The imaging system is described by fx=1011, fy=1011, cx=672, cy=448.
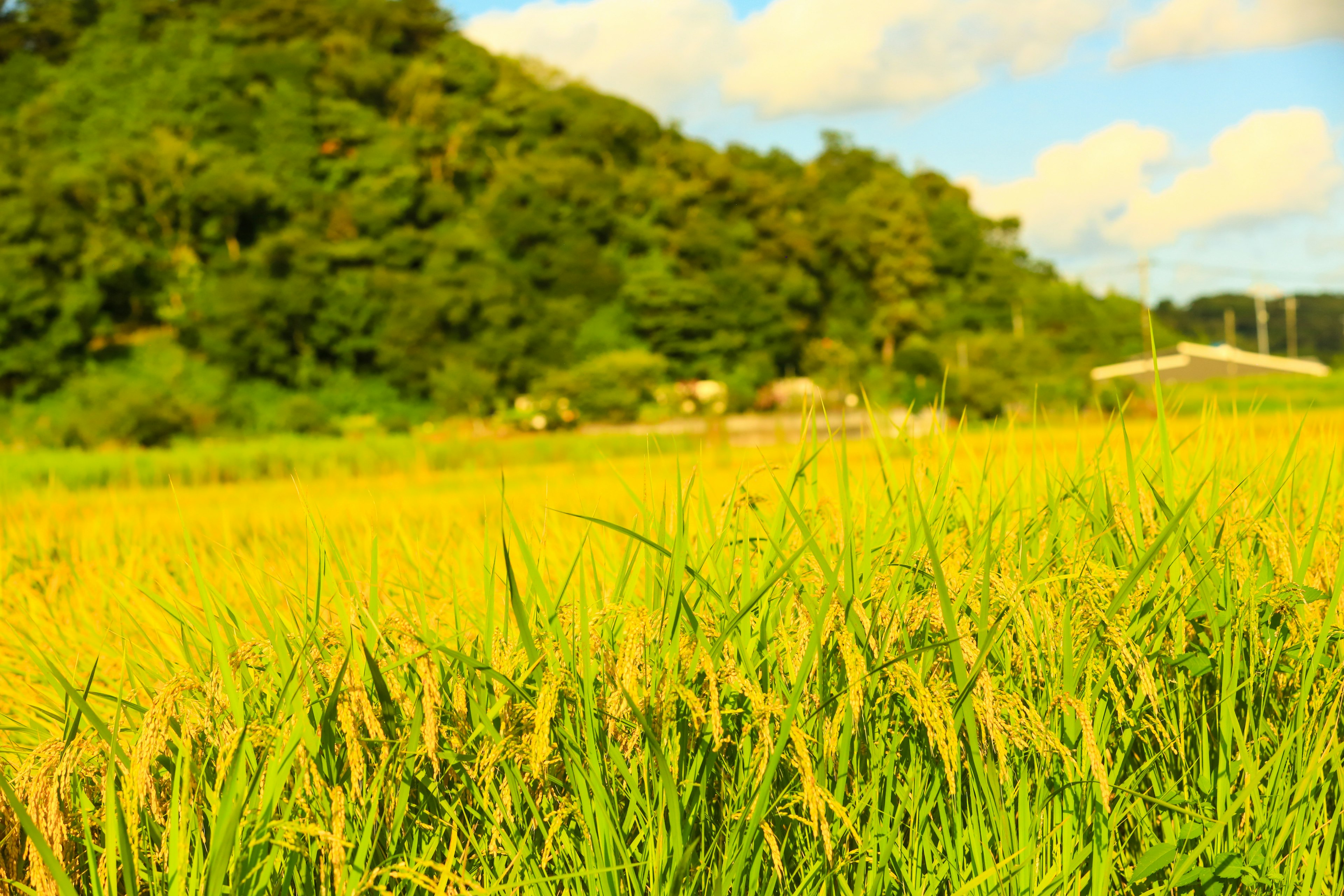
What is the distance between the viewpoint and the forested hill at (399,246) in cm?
2917

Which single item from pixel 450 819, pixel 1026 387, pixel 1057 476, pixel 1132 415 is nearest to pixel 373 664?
pixel 450 819

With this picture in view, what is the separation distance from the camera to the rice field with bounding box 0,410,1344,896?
4.59 feet

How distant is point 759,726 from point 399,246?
112ft

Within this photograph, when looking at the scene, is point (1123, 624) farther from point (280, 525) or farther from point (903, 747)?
point (280, 525)

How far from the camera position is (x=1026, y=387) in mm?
22375

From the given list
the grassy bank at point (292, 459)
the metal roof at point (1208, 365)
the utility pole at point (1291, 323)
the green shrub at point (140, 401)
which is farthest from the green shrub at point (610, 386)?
the utility pole at point (1291, 323)

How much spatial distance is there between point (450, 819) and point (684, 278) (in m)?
36.3

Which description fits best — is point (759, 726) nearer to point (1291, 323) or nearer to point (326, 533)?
point (326, 533)

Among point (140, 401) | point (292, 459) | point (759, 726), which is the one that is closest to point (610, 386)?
point (140, 401)

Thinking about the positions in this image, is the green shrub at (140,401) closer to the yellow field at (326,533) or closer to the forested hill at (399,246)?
the forested hill at (399,246)

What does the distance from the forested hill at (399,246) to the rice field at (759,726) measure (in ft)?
66.5

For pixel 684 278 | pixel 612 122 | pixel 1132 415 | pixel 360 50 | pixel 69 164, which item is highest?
pixel 360 50

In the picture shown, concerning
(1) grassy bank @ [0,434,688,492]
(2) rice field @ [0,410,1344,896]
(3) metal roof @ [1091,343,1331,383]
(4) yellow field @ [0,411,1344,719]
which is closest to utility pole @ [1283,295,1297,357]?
(3) metal roof @ [1091,343,1331,383]

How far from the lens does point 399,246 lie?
3366 centimetres
